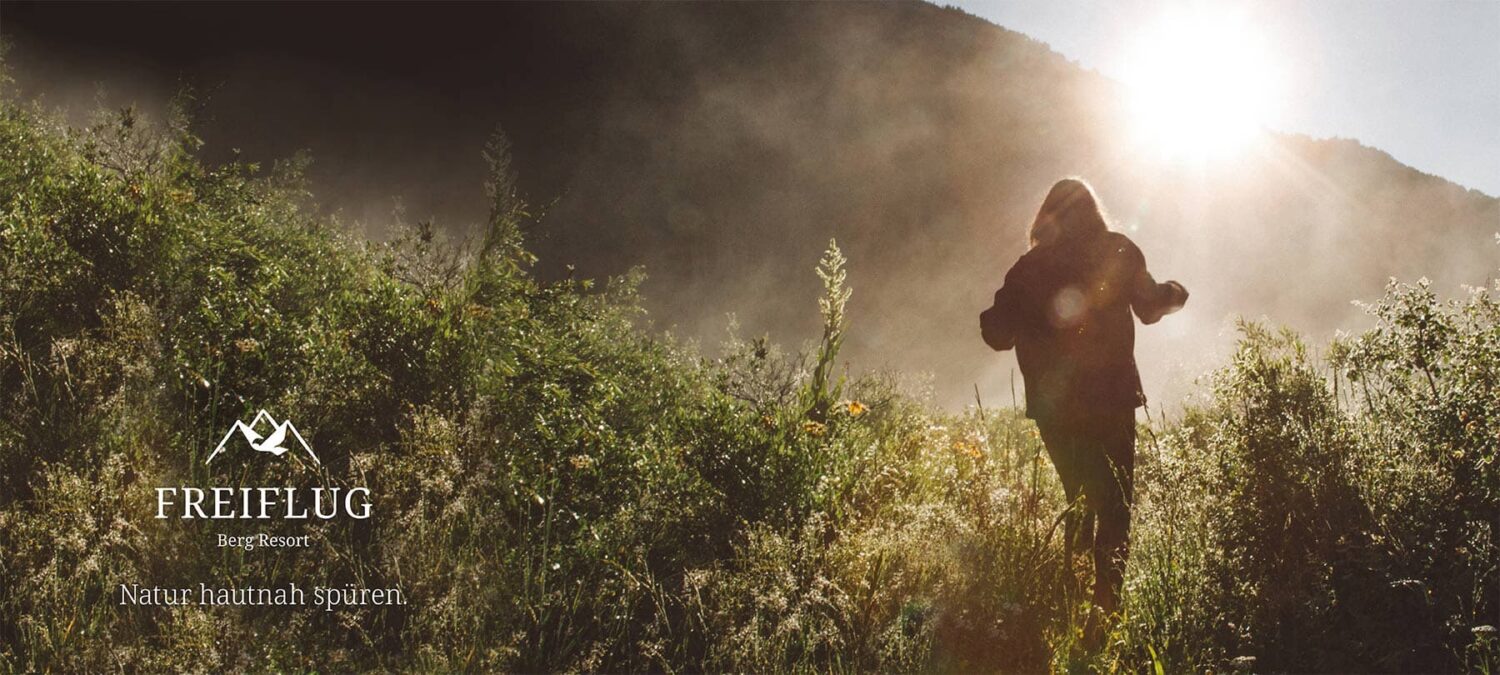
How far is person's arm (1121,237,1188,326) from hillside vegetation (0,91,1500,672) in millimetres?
338

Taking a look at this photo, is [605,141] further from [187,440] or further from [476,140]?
[187,440]

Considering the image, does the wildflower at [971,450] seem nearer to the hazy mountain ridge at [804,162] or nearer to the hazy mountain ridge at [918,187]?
the hazy mountain ridge at [804,162]

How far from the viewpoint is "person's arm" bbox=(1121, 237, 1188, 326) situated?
10.3 feet

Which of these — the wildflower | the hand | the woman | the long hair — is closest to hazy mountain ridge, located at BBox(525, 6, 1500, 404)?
the wildflower

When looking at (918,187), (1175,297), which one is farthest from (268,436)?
(918,187)

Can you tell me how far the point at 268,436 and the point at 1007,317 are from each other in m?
2.88

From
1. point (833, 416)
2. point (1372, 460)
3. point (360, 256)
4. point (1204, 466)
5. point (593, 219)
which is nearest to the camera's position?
point (1372, 460)

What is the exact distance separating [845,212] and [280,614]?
1440 inches

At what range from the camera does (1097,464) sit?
9.79 ft

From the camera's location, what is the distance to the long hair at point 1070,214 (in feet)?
10.8

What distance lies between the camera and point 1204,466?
2.64m

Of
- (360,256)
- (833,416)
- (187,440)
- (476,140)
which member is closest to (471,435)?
(187,440)

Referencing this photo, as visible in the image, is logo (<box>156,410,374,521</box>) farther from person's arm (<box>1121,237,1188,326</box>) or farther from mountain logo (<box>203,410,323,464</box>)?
person's arm (<box>1121,237,1188,326</box>)

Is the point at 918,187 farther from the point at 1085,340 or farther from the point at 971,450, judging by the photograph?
the point at 1085,340
